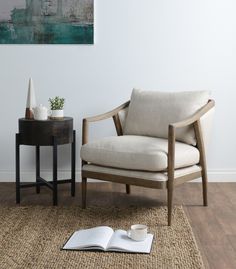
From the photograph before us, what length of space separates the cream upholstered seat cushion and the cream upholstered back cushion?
0.35 ft

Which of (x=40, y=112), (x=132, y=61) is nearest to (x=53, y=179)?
(x=40, y=112)

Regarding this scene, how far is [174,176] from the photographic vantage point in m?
2.99

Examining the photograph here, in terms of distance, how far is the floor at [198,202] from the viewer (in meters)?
2.50

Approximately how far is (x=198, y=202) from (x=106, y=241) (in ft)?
3.80

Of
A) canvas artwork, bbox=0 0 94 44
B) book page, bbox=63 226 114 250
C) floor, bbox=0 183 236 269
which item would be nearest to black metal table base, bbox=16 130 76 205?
floor, bbox=0 183 236 269

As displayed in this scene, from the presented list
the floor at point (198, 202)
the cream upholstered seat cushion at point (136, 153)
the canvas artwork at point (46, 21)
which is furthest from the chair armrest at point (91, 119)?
the canvas artwork at point (46, 21)

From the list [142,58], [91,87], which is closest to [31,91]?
[91,87]

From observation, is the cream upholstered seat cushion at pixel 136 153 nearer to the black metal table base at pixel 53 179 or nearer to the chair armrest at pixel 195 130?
the chair armrest at pixel 195 130

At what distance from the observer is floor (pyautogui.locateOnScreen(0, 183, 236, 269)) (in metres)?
2.50

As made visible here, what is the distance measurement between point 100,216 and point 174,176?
512mm

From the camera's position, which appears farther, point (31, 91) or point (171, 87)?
point (171, 87)

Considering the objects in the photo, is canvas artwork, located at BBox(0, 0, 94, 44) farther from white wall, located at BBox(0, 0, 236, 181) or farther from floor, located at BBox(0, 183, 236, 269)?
floor, located at BBox(0, 183, 236, 269)

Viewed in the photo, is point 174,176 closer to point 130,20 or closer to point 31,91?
point 31,91

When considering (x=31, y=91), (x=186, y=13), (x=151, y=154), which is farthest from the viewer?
(x=186, y=13)
